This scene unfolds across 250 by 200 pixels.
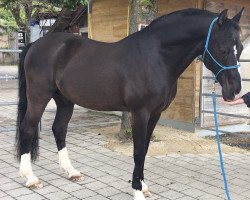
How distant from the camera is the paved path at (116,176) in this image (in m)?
3.57

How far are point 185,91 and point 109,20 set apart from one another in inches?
102

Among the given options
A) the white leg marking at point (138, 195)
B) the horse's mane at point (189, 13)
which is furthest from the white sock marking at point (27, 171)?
the horse's mane at point (189, 13)

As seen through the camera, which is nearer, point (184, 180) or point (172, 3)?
point (184, 180)

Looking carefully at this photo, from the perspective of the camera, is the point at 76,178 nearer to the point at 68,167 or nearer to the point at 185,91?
the point at 68,167

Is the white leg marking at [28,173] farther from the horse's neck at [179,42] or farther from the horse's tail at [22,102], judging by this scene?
the horse's neck at [179,42]

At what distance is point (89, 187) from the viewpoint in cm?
373

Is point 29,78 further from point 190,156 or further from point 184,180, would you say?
point 190,156

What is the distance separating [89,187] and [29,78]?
1.36m

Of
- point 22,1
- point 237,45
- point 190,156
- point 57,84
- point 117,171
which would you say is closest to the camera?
point 237,45

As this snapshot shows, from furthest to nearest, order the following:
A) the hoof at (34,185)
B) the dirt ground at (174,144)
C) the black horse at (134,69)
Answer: the dirt ground at (174,144), the hoof at (34,185), the black horse at (134,69)

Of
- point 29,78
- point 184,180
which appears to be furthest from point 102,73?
point 184,180

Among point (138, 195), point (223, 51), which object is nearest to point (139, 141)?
point (138, 195)

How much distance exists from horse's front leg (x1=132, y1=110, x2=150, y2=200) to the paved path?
0.68ft

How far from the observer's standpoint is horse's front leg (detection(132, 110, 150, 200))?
3.28 metres
